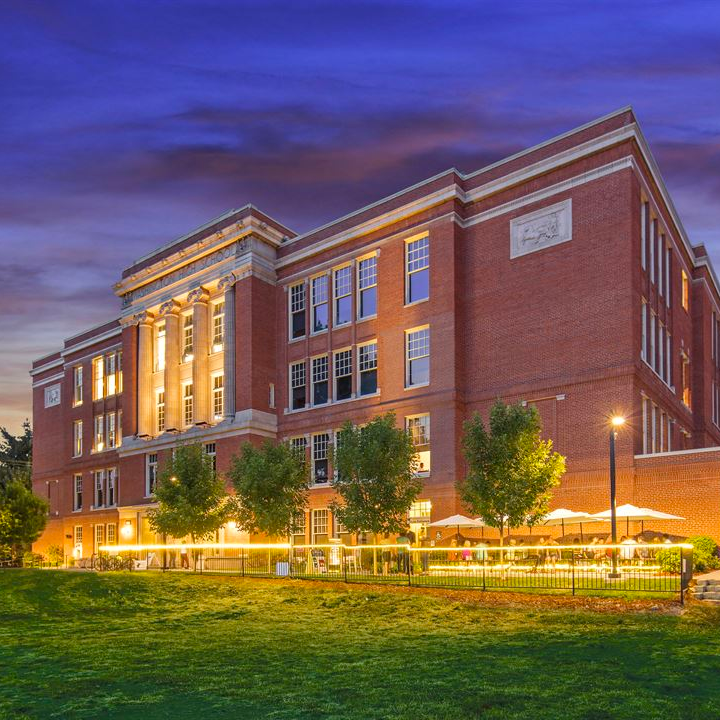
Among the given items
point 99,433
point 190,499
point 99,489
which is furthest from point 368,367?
point 99,433

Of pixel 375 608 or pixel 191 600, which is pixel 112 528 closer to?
pixel 191 600

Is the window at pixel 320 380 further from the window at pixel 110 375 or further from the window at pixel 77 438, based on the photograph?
the window at pixel 77 438

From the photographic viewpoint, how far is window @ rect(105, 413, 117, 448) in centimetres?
6238

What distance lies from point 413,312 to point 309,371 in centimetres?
863

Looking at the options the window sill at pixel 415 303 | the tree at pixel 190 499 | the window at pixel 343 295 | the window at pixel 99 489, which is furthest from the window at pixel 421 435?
the window at pixel 99 489

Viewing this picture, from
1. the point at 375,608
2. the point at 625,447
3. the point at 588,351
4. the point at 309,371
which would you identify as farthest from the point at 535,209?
the point at 375,608

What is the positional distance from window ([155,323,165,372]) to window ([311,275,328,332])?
1357 cm

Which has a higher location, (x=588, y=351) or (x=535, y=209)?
(x=535, y=209)

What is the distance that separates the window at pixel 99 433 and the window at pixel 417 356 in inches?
1248

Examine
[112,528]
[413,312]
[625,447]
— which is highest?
[413,312]

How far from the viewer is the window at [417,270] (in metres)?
42.6

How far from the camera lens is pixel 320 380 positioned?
1859 inches

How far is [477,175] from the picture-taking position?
41.7 m

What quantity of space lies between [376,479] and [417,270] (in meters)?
14.5
